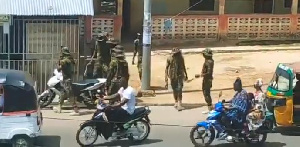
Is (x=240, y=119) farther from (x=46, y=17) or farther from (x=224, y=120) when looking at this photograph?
(x=46, y=17)

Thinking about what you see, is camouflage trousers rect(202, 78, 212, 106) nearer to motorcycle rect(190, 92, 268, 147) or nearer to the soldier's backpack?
the soldier's backpack

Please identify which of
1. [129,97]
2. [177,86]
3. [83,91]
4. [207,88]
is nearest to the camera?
[129,97]

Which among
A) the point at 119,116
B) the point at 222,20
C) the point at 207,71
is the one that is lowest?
the point at 119,116

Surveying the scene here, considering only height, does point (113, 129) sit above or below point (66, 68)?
below

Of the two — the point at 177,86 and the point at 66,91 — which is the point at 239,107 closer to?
the point at 177,86

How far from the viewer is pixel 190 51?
2412cm

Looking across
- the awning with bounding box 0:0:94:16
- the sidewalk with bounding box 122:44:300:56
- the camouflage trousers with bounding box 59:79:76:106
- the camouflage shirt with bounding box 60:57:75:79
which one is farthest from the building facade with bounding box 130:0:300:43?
the camouflage shirt with bounding box 60:57:75:79

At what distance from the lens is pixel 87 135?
12.5 meters

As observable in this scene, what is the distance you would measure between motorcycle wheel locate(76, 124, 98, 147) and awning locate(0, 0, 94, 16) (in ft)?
13.8

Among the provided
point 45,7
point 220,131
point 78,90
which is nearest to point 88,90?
point 78,90

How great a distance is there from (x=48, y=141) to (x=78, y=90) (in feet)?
9.10

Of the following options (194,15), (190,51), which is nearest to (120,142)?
(190,51)

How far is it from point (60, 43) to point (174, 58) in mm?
2881

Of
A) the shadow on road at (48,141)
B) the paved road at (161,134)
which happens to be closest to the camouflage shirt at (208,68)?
the paved road at (161,134)
